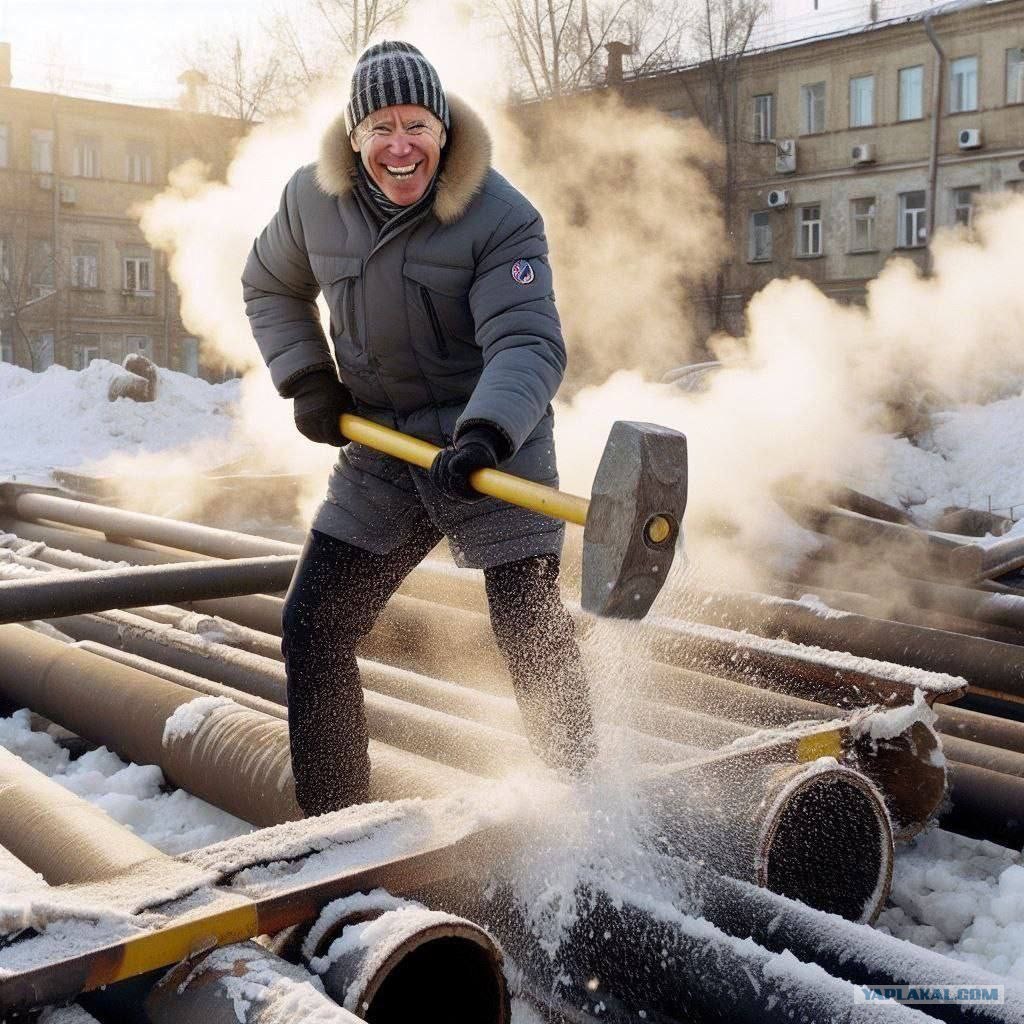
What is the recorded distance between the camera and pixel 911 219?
28703 mm

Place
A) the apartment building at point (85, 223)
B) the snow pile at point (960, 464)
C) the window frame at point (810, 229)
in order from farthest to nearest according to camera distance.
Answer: the apartment building at point (85, 223) → the window frame at point (810, 229) → the snow pile at point (960, 464)

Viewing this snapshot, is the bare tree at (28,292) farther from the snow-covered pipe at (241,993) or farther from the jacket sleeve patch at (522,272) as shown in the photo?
the snow-covered pipe at (241,993)

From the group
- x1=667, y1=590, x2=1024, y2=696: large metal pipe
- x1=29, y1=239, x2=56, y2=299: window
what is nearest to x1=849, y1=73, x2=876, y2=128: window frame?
x1=29, y1=239, x2=56, y2=299: window

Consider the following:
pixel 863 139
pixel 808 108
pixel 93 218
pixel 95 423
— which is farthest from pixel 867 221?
pixel 93 218

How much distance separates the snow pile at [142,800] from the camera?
335 centimetres

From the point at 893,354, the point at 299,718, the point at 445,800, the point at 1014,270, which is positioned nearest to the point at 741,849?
the point at 445,800

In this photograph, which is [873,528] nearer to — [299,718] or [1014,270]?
[299,718]

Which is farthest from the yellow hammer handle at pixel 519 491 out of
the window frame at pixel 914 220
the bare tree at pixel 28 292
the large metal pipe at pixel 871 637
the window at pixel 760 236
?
the bare tree at pixel 28 292

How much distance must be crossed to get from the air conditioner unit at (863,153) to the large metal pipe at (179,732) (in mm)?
27773

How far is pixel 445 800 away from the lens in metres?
2.52

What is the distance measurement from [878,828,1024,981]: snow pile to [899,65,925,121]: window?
2811 cm

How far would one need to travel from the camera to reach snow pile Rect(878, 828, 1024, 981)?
2811 millimetres

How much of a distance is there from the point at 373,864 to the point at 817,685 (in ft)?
6.21

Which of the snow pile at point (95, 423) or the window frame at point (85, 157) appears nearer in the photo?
the snow pile at point (95, 423)
